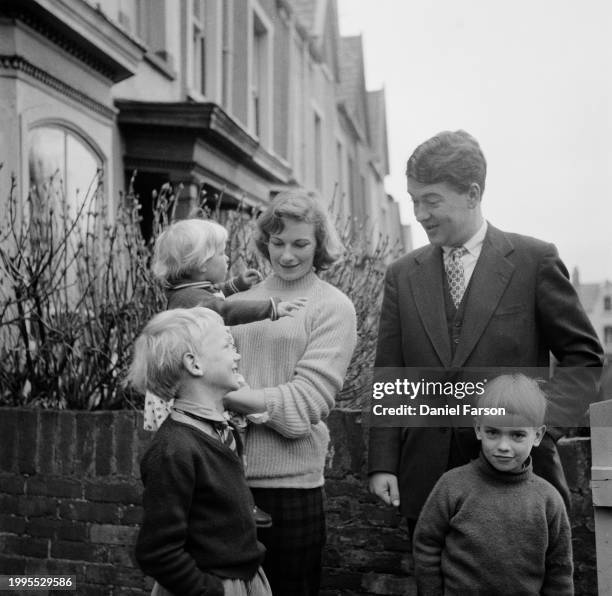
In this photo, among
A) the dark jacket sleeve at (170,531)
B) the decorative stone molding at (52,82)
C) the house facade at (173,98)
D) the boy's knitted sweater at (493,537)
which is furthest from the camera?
the house facade at (173,98)

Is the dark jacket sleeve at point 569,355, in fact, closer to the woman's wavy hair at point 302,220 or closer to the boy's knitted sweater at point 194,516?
the woman's wavy hair at point 302,220

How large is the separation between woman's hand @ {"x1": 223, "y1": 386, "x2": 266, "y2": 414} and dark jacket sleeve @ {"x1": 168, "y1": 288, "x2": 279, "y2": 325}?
0.23 m

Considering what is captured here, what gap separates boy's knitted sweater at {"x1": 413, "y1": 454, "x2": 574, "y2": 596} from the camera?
2283 millimetres

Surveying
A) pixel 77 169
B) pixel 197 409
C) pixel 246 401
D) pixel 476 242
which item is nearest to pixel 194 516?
pixel 197 409

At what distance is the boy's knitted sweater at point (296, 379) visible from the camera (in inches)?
97.7

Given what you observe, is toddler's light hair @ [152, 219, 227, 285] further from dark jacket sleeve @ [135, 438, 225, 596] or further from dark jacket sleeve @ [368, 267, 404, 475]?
dark jacket sleeve @ [135, 438, 225, 596]

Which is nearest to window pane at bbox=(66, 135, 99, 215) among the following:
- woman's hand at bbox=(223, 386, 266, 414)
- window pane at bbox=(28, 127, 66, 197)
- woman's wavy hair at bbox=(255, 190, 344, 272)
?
window pane at bbox=(28, 127, 66, 197)

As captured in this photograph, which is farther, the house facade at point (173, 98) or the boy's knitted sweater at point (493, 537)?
the house facade at point (173, 98)

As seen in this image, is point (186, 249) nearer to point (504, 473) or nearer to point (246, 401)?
point (246, 401)

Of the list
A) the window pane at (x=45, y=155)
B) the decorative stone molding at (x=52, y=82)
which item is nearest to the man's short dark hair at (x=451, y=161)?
the window pane at (x=45, y=155)

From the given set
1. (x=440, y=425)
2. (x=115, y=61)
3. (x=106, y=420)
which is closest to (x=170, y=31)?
(x=115, y=61)

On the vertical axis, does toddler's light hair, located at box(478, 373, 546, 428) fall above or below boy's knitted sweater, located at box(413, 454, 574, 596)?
above

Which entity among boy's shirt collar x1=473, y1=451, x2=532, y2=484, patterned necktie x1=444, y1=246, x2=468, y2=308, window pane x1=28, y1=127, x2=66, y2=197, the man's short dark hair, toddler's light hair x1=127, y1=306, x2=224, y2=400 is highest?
window pane x1=28, y1=127, x2=66, y2=197

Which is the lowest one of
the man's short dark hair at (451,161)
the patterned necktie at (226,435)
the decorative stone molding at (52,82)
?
the patterned necktie at (226,435)
